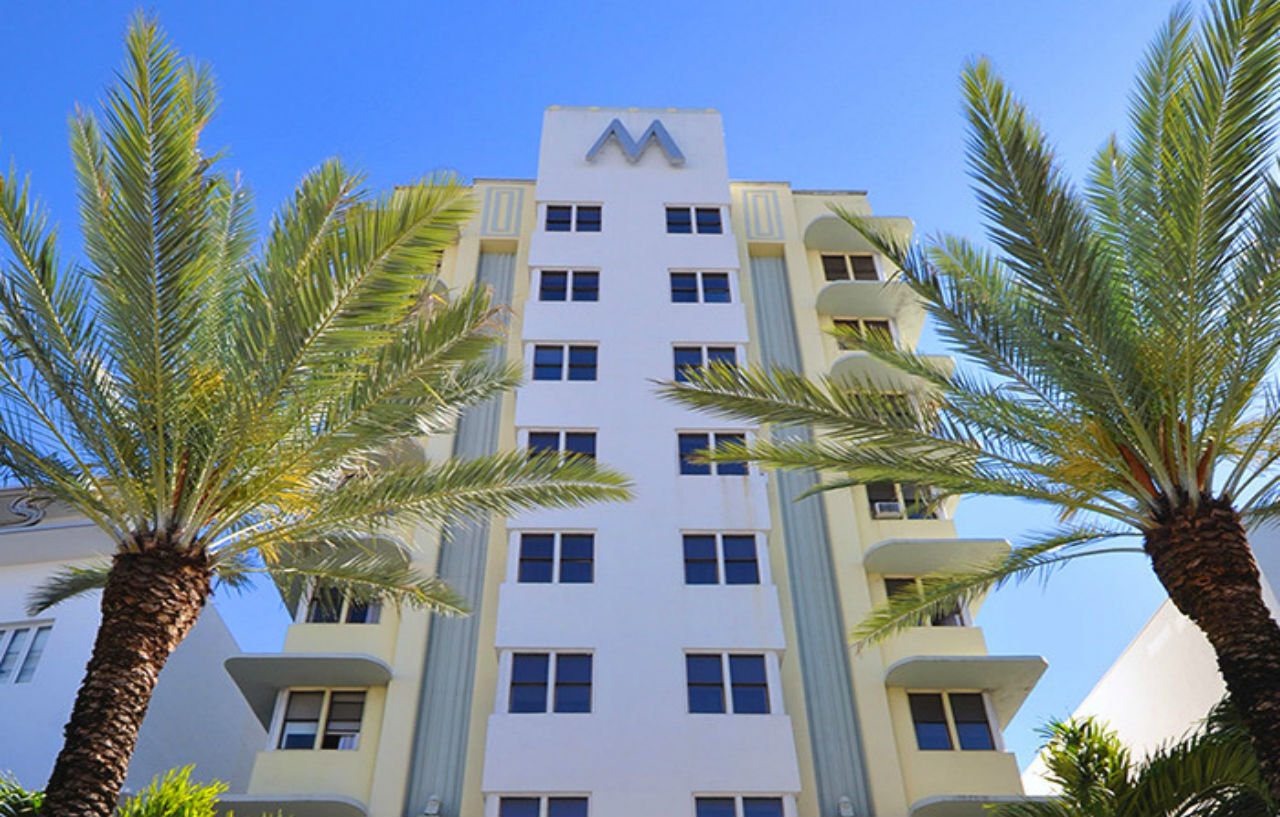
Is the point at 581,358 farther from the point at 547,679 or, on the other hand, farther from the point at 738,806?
the point at 738,806

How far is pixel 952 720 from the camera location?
65.0 ft

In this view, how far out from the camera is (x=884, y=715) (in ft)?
63.8

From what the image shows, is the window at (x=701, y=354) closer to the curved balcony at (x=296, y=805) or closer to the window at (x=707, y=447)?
the window at (x=707, y=447)

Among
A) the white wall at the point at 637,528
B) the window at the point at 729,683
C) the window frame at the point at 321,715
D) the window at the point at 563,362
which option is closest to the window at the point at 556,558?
the white wall at the point at 637,528

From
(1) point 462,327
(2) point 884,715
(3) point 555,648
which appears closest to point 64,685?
(3) point 555,648

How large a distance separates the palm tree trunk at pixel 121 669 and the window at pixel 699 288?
15.6m

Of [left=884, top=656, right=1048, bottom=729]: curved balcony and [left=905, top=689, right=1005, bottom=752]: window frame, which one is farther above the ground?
[left=884, top=656, right=1048, bottom=729]: curved balcony

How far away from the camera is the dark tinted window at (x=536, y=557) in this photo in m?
20.8

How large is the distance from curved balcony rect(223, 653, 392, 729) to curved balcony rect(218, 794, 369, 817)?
223 cm

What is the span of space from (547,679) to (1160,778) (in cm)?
1011

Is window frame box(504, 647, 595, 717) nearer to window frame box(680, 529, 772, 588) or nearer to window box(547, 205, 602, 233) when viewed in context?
window frame box(680, 529, 772, 588)

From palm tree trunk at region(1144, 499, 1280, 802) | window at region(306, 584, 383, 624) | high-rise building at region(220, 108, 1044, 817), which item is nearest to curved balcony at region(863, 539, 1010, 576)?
high-rise building at region(220, 108, 1044, 817)

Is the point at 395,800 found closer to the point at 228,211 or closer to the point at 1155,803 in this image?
the point at 228,211

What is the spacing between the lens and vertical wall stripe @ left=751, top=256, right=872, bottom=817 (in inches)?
740
